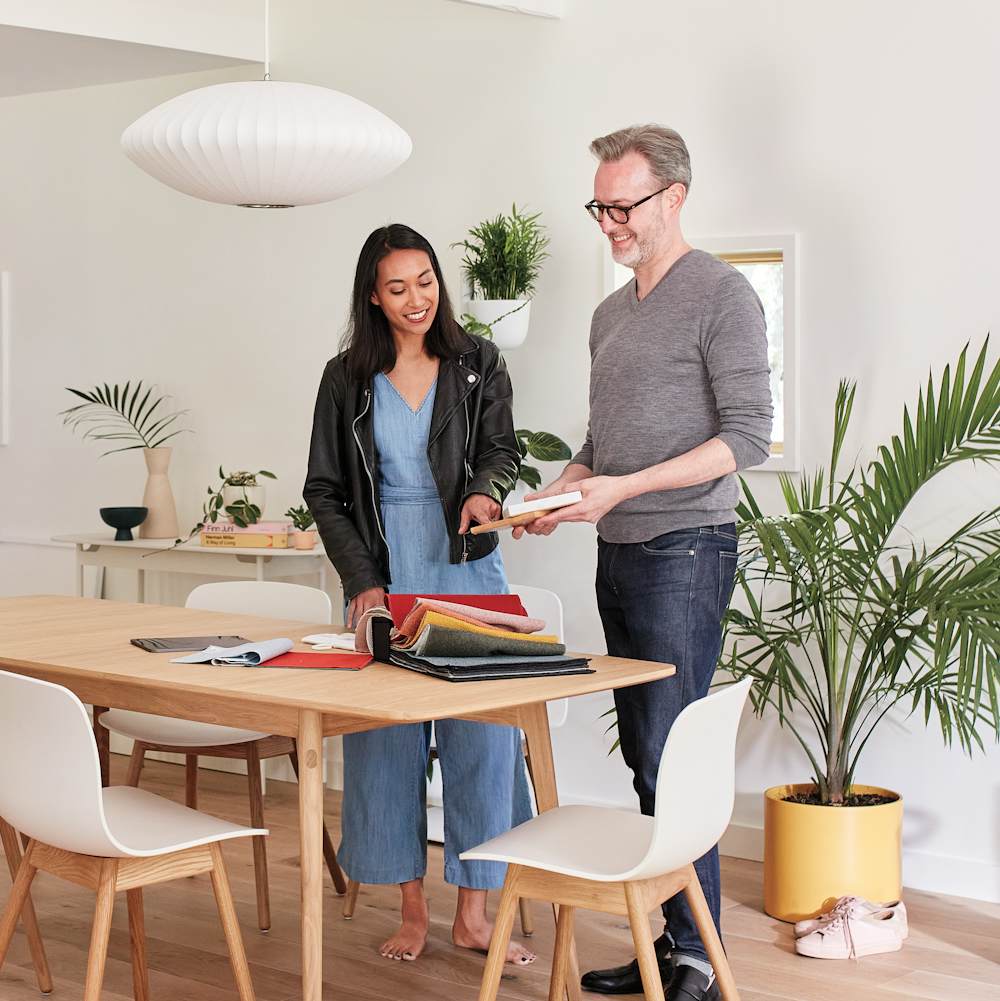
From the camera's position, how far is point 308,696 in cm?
222

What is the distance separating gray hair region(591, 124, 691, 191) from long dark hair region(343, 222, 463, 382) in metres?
0.48

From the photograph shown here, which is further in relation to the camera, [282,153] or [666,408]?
[282,153]

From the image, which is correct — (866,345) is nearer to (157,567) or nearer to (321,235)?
(321,235)

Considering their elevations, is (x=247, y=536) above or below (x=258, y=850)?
above

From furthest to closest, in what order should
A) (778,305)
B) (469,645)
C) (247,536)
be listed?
(247,536) < (778,305) < (469,645)

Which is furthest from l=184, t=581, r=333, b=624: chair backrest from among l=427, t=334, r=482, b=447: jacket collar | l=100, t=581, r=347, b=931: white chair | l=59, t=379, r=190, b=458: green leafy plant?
l=59, t=379, r=190, b=458: green leafy plant

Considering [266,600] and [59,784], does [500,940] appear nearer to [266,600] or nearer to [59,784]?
[59,784]

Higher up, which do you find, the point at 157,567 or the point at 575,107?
the point at 575,107

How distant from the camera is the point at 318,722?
2279 millimetres

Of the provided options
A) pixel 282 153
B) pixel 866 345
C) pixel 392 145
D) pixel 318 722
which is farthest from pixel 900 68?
pixel 318 722

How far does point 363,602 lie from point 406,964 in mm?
847

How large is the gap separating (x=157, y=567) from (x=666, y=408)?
8.58 feet

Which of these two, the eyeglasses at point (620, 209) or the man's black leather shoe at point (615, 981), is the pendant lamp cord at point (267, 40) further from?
the man's black leather shoe at point (615, 981)

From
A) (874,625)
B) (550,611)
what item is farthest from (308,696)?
(874,625)
